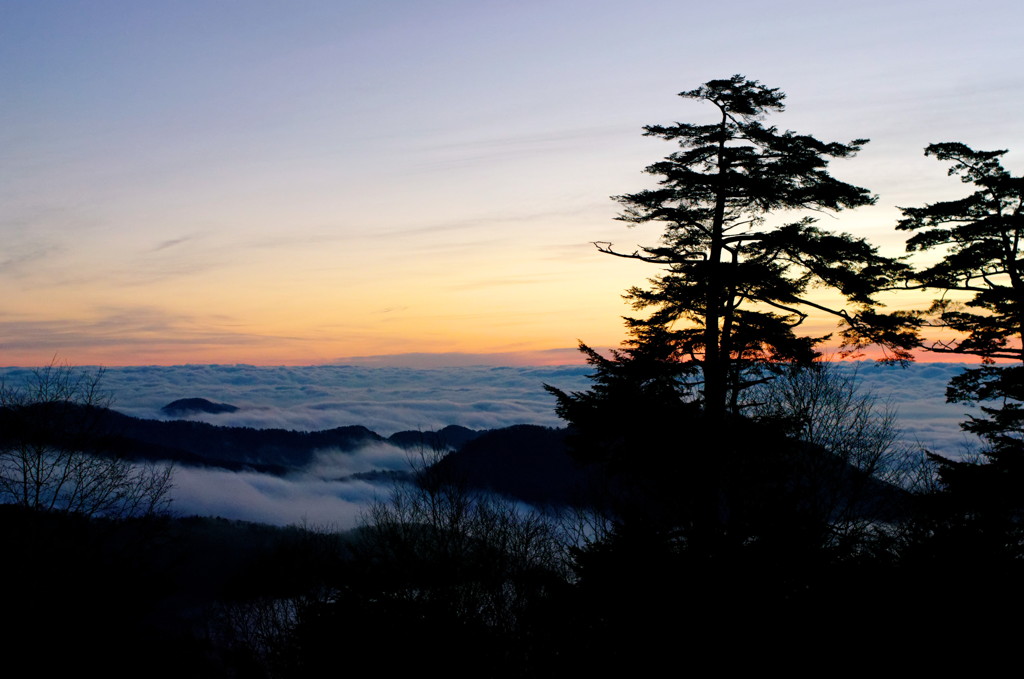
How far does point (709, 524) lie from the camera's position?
16.8 m

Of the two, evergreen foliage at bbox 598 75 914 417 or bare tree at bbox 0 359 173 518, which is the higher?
evergreen foliage at bbox 598 75 914 417

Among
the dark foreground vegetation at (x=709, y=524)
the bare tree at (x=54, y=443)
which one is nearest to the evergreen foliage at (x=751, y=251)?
the dark foreground vegetation at (x=709, y=524)

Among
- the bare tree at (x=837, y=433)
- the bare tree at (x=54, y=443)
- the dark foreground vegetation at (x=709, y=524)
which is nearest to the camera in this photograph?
the dark foreground vegetation at (x=709, y=524)

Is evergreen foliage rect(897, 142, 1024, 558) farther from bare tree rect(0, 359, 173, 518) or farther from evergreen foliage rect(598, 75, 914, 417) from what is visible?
bare tree rect(0, 359, 173, 518)

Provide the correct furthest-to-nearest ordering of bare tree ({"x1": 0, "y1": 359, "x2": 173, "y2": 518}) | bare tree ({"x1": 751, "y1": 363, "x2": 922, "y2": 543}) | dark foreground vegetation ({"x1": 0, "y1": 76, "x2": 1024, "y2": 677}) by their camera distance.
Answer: bare tree ({"x1": 751, "y1": 363, "x2": 922, "y2": 543}) < bare tree ({"x1": 0, "y1": 359, "x2": 173, "y2": 518}) < dark foreground vegetation ({"x1": 0, "y1": 76, "x2": 1024, "y2": 677})

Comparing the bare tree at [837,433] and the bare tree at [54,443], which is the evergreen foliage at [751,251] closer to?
the bare tree at [837,433]

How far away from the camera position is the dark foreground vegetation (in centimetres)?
1192

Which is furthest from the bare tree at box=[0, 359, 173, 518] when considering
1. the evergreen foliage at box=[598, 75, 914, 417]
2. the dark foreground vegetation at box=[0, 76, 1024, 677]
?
the evergreen foliage at box=[598, 75, 914, 417]

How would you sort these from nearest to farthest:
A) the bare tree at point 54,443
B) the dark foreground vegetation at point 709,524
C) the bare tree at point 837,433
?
the dark foreground vegetation at point 709,524, the bare tree at point 54,443, the bare tree at point 837,433

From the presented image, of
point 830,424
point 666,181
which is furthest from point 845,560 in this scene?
point 830,424

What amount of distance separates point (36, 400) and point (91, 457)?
318 cm

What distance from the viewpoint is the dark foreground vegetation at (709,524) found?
1192cm

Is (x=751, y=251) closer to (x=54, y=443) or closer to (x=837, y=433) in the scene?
(x=837, y=433)

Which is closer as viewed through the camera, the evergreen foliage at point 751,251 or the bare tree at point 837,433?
the evergreen foliage at point 751,251
